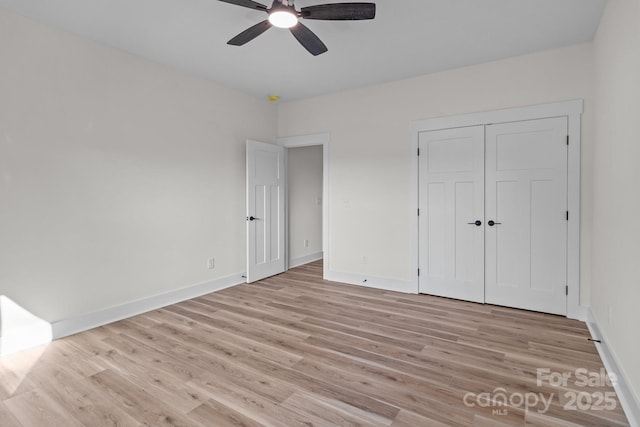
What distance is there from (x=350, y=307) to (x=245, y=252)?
1881 mm

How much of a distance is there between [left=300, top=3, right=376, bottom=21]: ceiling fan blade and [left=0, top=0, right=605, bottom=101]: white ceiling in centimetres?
32

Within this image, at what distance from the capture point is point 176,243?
12.8 feet

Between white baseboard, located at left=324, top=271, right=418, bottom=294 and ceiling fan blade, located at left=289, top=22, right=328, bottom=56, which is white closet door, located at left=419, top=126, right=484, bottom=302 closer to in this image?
white baseboard, located at left=324, top=271, right=418, bottom=294

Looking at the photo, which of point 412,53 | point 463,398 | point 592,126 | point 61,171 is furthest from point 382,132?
point 61,171

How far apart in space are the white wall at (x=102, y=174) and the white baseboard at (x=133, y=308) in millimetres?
63

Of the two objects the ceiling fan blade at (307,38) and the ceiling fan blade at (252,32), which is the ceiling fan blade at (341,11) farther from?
the ceiling fan blade at (252,32)

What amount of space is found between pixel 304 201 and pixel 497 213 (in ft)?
10.9

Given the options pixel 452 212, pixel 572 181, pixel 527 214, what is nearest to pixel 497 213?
pixel 527 214

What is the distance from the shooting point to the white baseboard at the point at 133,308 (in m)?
2.95

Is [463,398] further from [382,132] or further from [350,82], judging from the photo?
[350,82]

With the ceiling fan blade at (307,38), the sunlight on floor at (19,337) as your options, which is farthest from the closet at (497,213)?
the sunlight on floor at (19,337)

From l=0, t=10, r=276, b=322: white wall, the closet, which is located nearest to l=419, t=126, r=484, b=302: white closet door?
the closet

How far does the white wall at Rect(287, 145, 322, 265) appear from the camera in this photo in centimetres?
579

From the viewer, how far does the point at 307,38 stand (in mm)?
2588
